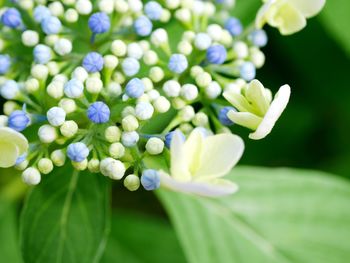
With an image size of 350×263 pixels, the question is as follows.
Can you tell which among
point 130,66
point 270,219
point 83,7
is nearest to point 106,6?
point 83,7

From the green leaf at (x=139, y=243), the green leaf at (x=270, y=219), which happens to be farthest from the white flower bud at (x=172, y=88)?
the green leaf at (x=139, y=243)

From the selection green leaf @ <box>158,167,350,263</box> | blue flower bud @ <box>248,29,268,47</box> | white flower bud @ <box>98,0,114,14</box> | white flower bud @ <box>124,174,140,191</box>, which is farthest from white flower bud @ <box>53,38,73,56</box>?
green leaf @ <box>158,167,350,263</box>

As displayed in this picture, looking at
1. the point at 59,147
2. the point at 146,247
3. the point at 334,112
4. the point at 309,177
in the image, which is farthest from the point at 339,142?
the point at 59,147

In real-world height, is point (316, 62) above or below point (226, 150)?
below

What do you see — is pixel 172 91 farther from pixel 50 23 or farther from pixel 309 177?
pixel 309 177

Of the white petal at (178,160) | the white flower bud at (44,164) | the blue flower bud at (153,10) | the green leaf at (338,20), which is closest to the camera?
the white petal at (178,160)

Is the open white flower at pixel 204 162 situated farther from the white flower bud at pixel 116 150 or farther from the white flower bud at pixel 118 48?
the white flower bud at pixel 118 48

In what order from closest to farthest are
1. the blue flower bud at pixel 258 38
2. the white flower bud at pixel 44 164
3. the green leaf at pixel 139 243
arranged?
the white flower bud at pixel 44 164, the blue flower bud at pixel 258 38, the green leaf at pixel 139 243

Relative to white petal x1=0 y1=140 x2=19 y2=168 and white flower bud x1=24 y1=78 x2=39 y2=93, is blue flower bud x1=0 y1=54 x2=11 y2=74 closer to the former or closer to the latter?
white flower bud x1=24 y1=78 x2=39 y2=93
